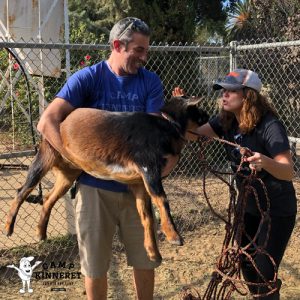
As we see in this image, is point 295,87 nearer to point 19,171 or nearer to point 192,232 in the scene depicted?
point 192,232

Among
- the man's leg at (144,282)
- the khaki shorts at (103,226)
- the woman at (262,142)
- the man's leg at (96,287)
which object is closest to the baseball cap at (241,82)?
the woman at (262,142)

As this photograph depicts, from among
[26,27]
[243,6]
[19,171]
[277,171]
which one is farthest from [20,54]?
[243,6]

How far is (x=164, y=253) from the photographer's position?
461 centimetres

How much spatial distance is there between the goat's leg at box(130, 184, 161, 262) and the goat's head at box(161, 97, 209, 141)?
1.40ft

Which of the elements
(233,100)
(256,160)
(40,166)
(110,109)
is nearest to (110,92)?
(110,109)

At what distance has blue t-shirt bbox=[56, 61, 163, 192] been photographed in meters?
2.50

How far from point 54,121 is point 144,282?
1190 mm

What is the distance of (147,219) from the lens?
8.52 feet

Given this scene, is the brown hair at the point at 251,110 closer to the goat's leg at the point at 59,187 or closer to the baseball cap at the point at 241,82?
the baseball cap at the point at 241,82

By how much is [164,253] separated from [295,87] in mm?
4713

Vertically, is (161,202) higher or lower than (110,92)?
lower

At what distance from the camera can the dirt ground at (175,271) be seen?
12.5 feet

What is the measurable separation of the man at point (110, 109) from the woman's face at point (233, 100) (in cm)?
40

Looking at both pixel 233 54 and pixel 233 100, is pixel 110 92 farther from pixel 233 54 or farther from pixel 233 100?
pixel 233 54
